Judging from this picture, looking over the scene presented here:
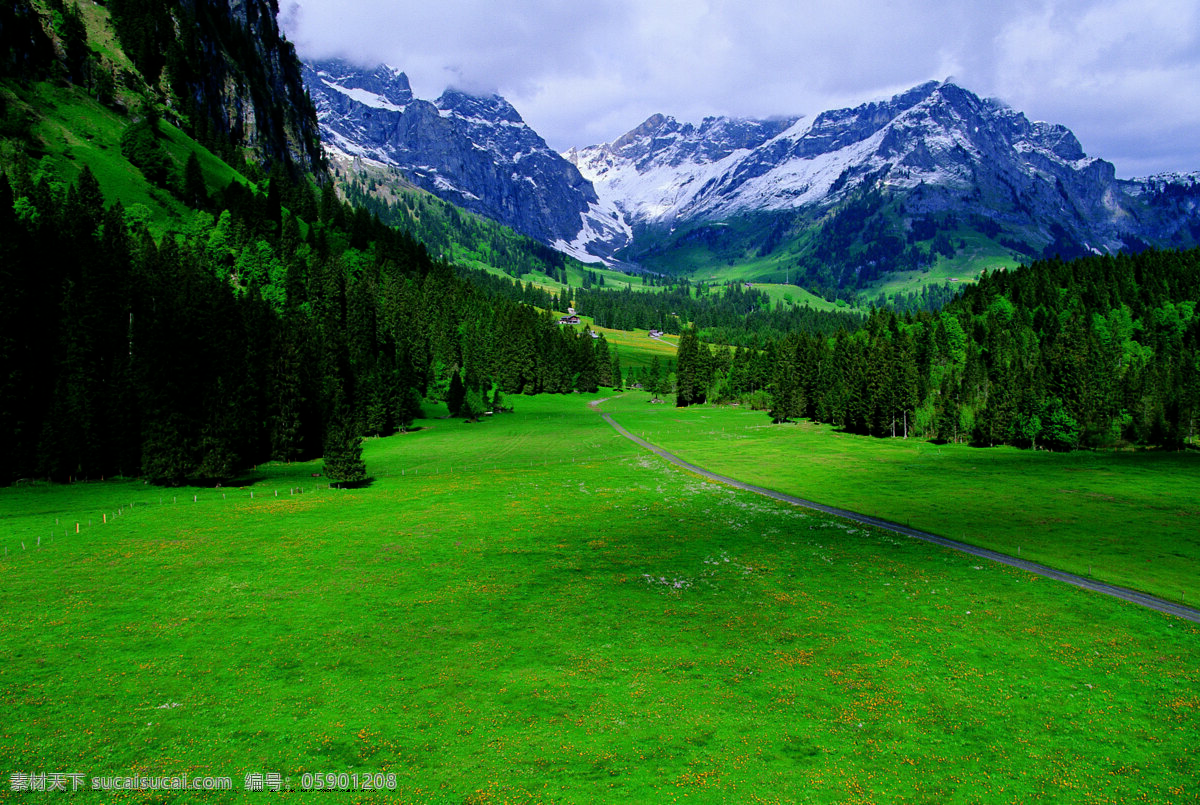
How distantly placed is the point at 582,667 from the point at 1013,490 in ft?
227

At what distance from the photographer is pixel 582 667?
30.4m

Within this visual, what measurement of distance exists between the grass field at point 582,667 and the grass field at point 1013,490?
9.69 metres

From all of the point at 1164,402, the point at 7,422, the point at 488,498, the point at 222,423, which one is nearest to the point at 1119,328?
the point at 1164,402

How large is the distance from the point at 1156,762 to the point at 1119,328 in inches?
7003

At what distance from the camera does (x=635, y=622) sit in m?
36.2

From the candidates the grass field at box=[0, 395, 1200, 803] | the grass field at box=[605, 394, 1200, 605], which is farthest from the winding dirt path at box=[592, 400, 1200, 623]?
the grass field at box=[0, 395, 1200, 803]

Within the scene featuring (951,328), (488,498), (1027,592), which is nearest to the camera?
(1027,592)

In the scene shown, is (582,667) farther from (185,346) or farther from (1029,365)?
(1029,365)

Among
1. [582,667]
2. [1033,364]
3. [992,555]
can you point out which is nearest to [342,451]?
[582,667]

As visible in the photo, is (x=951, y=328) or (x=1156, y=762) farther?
(x=951, y=328)

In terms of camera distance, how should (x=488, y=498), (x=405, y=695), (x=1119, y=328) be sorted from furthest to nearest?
(x=1119, y=328)
(x=488, y=498)
(x=405, y=695)

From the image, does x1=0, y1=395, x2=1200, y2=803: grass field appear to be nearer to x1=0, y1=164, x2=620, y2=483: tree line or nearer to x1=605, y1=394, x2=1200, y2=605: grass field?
x1=605, y1=394, x2=1200, y2=605: grass field

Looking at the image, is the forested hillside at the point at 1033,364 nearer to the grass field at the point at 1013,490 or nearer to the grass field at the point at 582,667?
the grass field at the point at 1013,490

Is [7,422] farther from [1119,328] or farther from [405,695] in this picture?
[1119,328]
